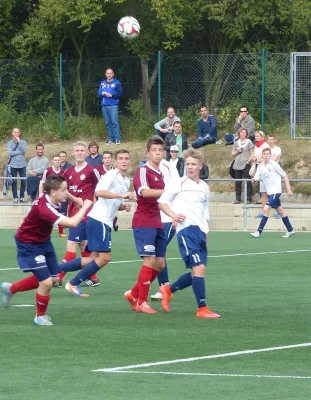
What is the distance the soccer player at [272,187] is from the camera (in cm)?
2345

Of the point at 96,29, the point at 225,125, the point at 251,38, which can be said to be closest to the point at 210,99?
the point at 225,125

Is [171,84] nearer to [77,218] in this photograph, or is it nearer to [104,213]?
[104,213]

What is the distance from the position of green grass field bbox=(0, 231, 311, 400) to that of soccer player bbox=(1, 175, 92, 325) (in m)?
0.40

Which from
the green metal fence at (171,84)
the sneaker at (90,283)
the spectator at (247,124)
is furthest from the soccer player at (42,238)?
the green metal fence at (171,84)

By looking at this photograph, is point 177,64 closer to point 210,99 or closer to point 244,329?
point 210,99

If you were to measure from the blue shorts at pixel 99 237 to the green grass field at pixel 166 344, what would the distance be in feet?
2.19

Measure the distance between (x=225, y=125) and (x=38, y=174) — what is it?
6728 millimetres

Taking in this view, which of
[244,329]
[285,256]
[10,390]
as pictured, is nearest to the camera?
[10,390]

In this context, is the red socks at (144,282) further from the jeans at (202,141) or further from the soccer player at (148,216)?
the jeans at (202,141)

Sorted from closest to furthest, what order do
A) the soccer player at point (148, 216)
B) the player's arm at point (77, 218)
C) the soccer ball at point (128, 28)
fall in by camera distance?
1. the player's arm at point (77, 218)
2. the soccer player at point (148, 216)
3. the soccer ball at point (128, 28)

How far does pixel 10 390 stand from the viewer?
835 centimetres

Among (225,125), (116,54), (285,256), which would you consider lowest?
(285,256)

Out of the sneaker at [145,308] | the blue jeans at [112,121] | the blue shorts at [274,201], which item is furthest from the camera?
the blue jeans at [112,121]

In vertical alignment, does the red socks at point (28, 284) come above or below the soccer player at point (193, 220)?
below
